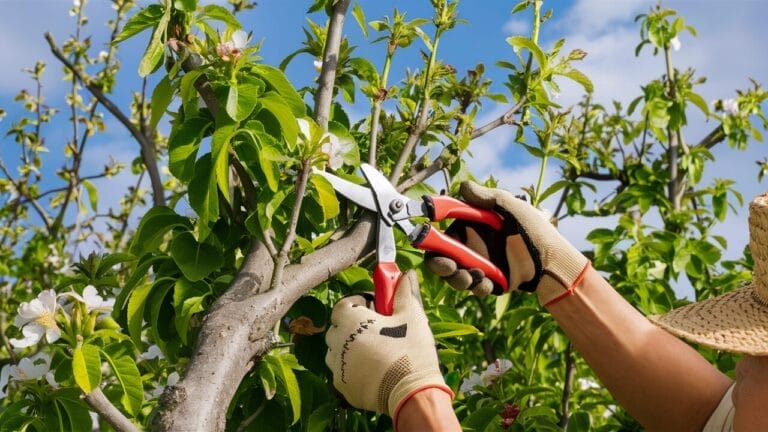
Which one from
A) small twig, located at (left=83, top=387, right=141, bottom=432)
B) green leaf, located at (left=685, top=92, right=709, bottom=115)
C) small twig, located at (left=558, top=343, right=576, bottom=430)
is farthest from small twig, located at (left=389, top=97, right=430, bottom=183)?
green leaf, located at (left=685, top=92, right=709, bottom=115)

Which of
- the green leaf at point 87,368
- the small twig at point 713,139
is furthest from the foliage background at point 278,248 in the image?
the small twig at point 713,139

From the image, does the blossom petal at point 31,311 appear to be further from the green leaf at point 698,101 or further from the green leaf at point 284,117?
the green leaf at point 698,101

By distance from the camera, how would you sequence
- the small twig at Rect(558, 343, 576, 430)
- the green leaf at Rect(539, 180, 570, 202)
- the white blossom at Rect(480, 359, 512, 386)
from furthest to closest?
the small twig at Rect(558, 343, 576, 430) < the green leaf at Rect(539, 180, 570, 202) < the white blossom at Rect(480, 359, 512, 386)

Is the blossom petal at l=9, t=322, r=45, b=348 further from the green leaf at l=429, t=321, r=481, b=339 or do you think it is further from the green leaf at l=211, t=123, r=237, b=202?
the green leaf at l=429, t=321, r=481, b=339

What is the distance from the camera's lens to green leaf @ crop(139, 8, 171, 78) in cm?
181

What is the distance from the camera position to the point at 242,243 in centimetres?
209

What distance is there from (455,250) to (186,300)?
0.58 m

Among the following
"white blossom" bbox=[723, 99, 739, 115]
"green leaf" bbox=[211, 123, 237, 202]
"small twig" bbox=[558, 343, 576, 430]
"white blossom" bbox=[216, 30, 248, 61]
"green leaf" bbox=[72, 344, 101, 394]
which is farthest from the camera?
"white blossom" bbox=[723, 99, 739, 115]

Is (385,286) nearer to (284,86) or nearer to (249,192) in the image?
(249,192)

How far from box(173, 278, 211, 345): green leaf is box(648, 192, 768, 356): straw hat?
3.01 feet

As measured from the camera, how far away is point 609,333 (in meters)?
2.16

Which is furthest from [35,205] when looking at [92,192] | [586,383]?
[586,383]

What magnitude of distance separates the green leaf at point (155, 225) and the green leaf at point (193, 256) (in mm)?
112

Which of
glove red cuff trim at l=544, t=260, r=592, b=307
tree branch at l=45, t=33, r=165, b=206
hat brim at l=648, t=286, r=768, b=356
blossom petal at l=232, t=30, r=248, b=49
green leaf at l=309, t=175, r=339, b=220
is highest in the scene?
tree branch at l=45, t=33, r=165, b=206
